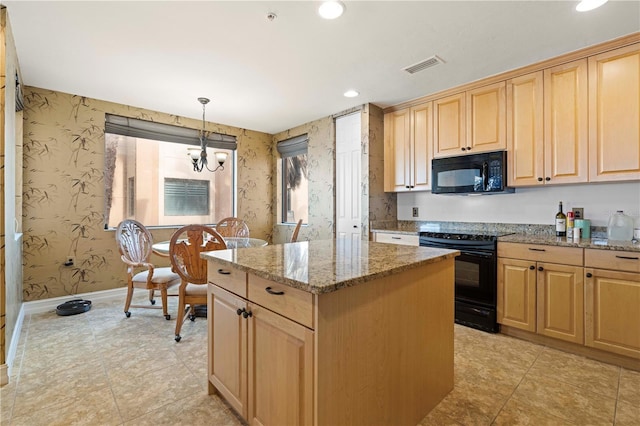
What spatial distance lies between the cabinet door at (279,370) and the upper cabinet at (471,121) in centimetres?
287

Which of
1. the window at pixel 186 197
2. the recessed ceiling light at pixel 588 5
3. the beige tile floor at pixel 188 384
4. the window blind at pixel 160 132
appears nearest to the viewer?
the beige tile floor at pixel 188 384

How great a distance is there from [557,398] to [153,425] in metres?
2.31

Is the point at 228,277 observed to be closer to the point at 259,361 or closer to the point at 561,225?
the point at 259,361

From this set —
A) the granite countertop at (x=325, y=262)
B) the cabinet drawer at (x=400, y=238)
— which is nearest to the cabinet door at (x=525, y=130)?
the cabinet drawer at (x=400, y=238)

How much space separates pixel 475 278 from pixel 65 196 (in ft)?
15.1

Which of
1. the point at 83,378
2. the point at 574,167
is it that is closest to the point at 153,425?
the point at 83,378

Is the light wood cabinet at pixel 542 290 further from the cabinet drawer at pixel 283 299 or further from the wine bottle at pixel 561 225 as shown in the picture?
the cabinet drawer at pixel 283 299

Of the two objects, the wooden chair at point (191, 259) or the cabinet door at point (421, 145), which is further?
the cabinet door at point (421, 145)

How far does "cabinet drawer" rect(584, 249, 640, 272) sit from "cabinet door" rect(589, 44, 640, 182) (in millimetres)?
658

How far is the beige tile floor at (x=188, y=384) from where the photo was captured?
1648 millimetres

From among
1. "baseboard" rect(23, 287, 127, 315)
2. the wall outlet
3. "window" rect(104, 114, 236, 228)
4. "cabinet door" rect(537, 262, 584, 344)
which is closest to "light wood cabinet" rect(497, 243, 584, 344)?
"cabinet door" rect(537, 262, 584, 344)

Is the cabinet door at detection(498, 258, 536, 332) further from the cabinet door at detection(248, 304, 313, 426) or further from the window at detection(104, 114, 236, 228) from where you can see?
the window at detection(104, 114, 236, 228)

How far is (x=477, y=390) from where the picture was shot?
1.88m

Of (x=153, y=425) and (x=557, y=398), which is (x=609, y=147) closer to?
(x=557, y=398)
